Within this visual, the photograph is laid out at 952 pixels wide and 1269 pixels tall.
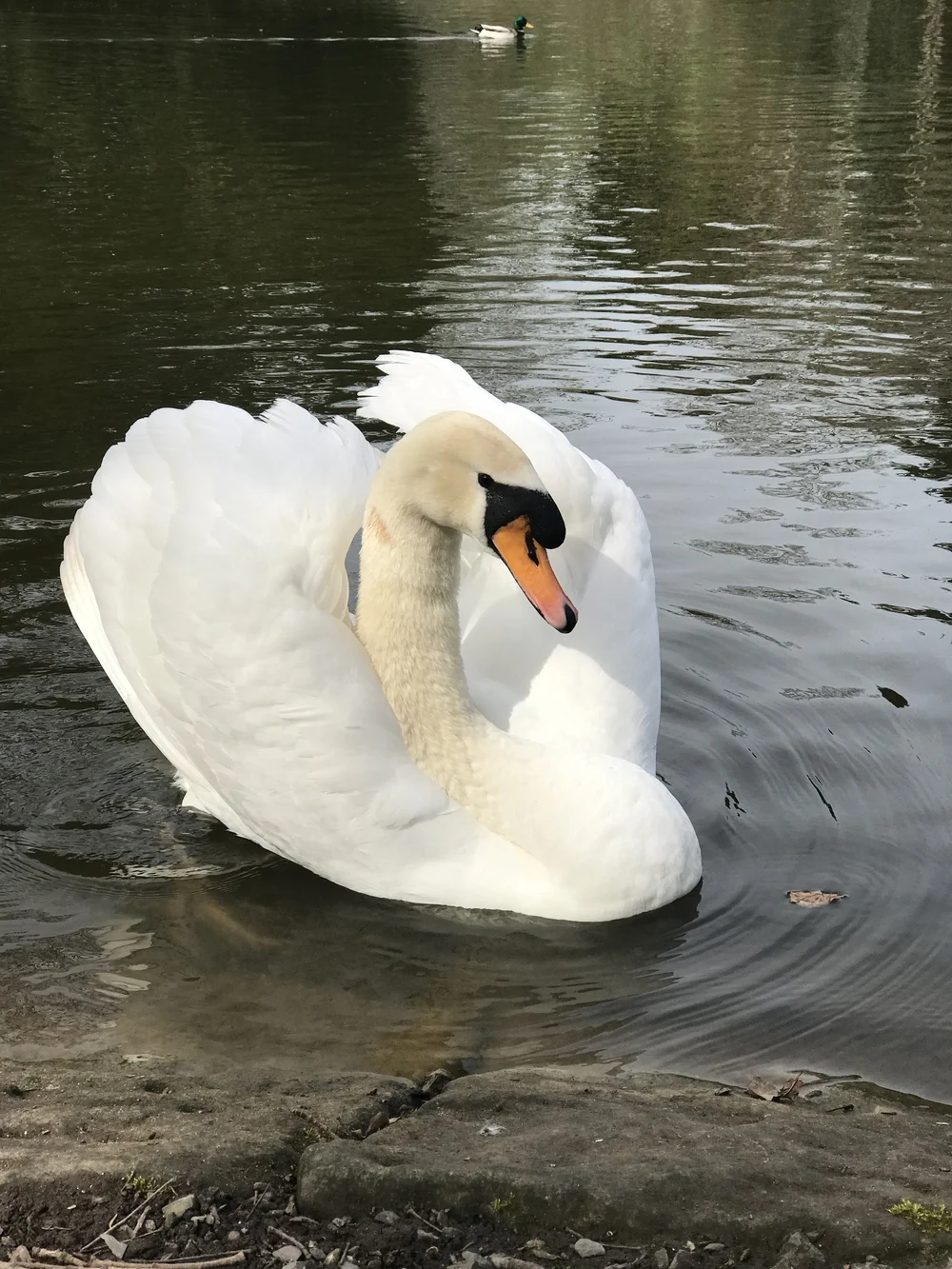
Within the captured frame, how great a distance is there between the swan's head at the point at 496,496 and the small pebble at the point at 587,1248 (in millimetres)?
2033

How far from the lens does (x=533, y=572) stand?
4.68 metres

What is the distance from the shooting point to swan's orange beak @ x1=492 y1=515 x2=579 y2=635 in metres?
4.64

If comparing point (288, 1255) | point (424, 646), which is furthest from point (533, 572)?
point (288, 1255)

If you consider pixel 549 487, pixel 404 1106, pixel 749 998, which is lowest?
pixel 749 998

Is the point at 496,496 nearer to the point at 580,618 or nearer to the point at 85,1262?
the point at 580,618

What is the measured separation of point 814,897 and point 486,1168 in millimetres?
2395

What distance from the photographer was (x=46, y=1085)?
377 centimetres

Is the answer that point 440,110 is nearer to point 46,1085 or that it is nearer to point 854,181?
point 854,181

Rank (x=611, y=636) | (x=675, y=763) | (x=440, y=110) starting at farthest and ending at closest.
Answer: (x=440, y=110) < (x=675, y=763) < (x=611, y=636)

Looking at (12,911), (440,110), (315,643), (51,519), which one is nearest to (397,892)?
(315,643)

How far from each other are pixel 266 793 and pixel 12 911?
0.98 metres

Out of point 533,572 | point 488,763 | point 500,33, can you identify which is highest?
point 500,33

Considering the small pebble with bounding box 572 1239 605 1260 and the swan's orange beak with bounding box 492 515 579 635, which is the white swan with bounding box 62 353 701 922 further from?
the small pebble with bounding box 572 1239 605 1260

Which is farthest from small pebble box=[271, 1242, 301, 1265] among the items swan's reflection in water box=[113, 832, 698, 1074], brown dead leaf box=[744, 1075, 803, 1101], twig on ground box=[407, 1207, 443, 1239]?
brown dead leaf box=[744, 1075, 803, 1101]
